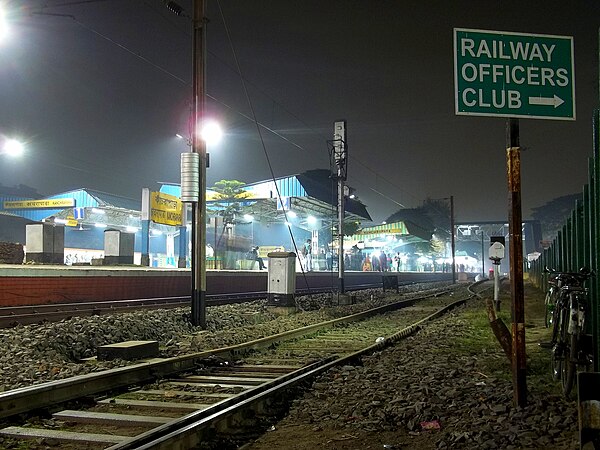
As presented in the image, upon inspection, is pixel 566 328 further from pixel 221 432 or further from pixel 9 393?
pixel 9 393

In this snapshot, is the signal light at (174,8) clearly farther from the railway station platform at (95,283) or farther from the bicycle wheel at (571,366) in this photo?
the bicycle wheel at (571,366)

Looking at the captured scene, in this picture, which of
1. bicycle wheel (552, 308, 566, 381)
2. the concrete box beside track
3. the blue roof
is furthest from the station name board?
bicycle wheel (552, 308, 566, 381)

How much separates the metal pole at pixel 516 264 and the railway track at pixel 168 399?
110 inches

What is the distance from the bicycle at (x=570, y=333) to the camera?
5.71m

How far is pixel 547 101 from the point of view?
5.60 m

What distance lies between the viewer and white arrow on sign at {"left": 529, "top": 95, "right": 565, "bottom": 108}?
5574 millimetres

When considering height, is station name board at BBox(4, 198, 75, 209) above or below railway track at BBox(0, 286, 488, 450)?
above

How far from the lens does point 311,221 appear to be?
51000 millimetres

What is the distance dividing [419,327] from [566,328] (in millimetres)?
8729

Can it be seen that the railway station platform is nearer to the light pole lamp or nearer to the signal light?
the light pole lamp

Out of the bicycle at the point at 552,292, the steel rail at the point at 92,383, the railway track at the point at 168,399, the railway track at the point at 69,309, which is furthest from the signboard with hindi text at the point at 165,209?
the bicycle at the point at 552,292

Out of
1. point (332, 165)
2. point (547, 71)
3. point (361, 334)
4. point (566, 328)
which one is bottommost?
point (361, 334)

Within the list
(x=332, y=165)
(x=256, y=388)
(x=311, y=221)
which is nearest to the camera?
(x=256, y=388)

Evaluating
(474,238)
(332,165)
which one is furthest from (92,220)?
(474,238)
